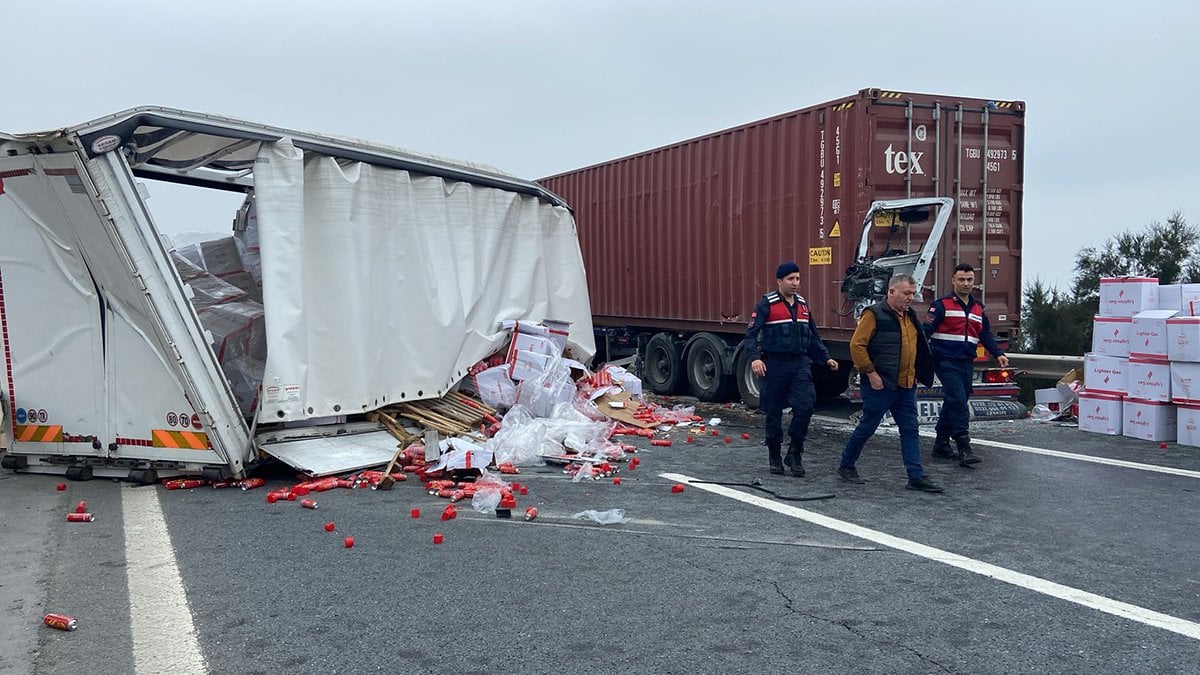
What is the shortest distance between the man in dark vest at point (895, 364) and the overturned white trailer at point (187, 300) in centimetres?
397

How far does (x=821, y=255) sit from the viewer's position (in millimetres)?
10188

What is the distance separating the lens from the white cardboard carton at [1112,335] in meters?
9.42

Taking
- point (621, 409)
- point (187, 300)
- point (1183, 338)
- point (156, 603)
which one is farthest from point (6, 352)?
point (1183, 338)

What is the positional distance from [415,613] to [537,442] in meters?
3.82

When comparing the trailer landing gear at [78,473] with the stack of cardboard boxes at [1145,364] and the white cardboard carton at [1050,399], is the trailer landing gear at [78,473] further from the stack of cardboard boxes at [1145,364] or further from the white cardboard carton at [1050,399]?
the white cardboard carton at [1050,399]

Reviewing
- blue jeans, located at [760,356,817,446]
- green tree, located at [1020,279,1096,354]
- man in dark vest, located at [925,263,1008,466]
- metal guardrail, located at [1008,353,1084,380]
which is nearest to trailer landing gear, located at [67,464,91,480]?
blue jeans, located at [760,356,817,446]

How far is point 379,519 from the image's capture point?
5.82 metres

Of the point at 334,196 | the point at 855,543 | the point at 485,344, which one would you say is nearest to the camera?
the point at 855,543

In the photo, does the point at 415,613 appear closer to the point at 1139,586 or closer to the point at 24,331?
the point at 1139,586

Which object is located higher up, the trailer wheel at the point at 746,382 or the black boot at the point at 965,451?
the trailer wheel at the point at 746,382

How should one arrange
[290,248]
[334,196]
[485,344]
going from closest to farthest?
1. [290,248]
2. [334,196]
3. [485,344]

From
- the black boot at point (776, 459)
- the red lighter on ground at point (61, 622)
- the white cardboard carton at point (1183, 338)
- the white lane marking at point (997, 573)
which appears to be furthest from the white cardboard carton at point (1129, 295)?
the red lighter on ground at point (61, 622)

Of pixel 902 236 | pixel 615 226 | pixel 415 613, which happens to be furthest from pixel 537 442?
pixel 615 226

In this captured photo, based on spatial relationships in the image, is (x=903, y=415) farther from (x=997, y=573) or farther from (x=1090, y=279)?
(x=1090, y=279)
